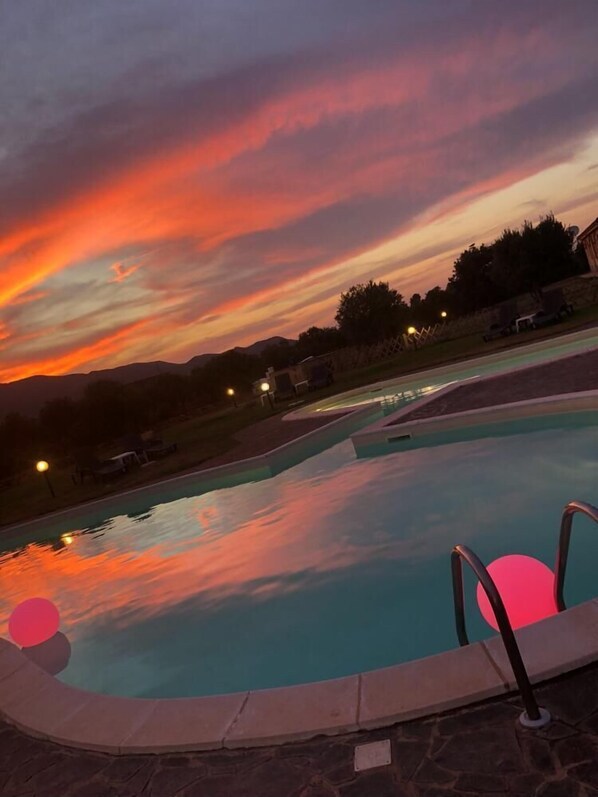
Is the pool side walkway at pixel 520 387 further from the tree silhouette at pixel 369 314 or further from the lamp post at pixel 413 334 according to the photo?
the tree silhouette at pixel 369 314

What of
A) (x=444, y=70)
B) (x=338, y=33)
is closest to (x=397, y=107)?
(x=444, y=70)

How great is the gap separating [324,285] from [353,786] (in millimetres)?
38125

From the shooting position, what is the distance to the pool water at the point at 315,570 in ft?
19.8

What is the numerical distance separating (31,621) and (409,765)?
5.52 m

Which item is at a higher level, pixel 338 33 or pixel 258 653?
pixel 338 33

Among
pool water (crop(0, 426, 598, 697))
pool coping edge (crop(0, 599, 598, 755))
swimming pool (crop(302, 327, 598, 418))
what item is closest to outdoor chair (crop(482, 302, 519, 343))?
swimming pool (crop(302, 327, 598, 418))

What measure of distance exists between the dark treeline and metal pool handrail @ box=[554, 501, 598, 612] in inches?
1811

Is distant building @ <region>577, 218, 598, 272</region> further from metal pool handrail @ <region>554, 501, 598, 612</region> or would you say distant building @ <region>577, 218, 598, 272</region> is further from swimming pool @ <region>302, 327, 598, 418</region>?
metal pool handrail @ <region>554, 501, 598, 612</region>

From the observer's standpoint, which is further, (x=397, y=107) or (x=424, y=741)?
(x=397, y=107)

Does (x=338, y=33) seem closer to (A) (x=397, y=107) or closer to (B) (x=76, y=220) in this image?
(A) (x=397, y=107)

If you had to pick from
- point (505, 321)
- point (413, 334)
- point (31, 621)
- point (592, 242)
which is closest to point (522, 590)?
point (31, 621)

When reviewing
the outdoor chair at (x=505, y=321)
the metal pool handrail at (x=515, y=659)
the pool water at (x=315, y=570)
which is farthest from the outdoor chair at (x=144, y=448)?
the metal pool handrail at (x=515, y=659)

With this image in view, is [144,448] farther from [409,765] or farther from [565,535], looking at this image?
[409,765]

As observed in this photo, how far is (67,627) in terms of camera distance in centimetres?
837
